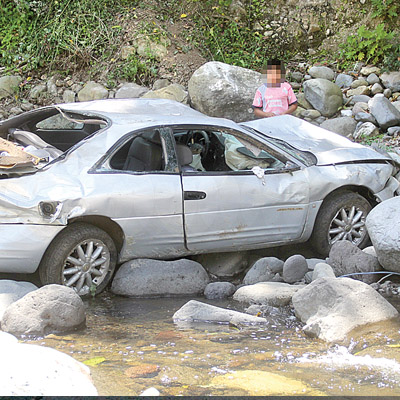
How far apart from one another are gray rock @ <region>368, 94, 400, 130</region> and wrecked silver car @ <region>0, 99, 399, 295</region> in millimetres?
3497

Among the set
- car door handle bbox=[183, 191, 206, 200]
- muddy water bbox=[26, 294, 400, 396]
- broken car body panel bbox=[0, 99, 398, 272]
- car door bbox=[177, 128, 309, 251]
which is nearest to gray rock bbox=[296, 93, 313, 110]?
broken car body panel bbox=[0, 99, 398, 272]

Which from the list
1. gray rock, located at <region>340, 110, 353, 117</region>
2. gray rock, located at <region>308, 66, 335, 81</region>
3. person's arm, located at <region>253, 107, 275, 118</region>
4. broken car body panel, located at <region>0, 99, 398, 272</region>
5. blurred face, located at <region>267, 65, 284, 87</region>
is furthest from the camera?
gray rock, located at <region>308, 66, 335, 81</region>

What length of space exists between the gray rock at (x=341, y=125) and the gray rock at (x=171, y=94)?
2619 mm

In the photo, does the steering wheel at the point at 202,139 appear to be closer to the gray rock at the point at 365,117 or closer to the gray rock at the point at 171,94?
the gray rock at the point at 171,94

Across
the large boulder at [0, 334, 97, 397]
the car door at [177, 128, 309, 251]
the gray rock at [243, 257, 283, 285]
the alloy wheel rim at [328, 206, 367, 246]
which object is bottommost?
the gray rock at [243, 257, 283, 285]

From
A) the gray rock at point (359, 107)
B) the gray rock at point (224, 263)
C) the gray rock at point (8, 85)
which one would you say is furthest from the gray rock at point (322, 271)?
the gray rock at point (8, 85)

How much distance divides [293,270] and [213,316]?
1.40m

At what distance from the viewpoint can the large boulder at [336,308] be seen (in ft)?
15.4

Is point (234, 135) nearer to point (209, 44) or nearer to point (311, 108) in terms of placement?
point (311, 108)

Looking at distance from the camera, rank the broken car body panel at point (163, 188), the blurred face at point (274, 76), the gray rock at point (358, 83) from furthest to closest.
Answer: the gray rock at point (358, 83)
the blurred face at point (274, 76)
the broken car body panel at point (163, 188)

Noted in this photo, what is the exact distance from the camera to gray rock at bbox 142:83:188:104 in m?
11.4

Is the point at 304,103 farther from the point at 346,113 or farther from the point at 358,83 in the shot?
the point at 358,83

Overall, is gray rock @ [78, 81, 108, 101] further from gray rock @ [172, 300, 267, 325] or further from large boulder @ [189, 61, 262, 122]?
gray rock @ [172, 300, 267, 325]

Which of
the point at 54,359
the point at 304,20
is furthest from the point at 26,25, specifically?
the point at 54,359
